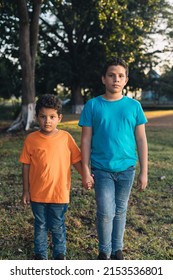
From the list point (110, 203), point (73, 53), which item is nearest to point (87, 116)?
point (110, 203)

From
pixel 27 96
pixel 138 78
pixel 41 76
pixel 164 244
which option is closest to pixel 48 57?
pixel 41 76

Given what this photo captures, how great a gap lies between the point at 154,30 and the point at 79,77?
30.0 ft

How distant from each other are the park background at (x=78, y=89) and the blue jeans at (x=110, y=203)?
42 centimetres

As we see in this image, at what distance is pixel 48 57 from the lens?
3366cm

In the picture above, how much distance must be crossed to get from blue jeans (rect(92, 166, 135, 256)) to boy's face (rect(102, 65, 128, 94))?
761 millimetres

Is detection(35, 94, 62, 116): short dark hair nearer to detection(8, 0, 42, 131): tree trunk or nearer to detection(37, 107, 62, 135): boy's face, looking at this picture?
detection(37, 107, 62, 135): boy's face

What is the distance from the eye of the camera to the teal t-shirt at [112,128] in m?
3.56

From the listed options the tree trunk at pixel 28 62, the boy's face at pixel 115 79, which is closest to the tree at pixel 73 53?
the tree trunk at pixel 28 62

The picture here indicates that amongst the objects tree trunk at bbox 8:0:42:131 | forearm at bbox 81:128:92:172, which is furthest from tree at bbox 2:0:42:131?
forearm at bbox 81:128:92:172

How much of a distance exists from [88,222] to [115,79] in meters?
2.29

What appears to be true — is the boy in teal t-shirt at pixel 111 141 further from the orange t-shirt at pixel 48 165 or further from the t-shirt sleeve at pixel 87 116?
the orange t-shirt at pixel 48 165

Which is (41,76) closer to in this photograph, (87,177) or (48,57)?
(48,57)

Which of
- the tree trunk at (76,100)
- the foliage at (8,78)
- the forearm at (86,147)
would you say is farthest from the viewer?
the tree trunk at (76,100)

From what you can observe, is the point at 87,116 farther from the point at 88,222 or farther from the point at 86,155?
the point at 88,222
